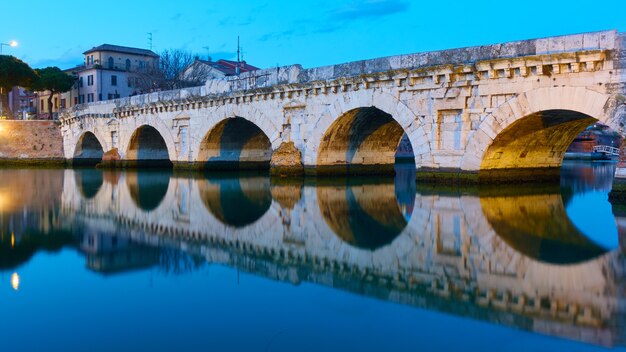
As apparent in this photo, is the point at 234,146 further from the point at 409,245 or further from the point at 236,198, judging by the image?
the point at 409,245

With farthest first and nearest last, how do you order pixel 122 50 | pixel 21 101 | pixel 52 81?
pixel 21 101, pixel 122 50, pixel 52 81

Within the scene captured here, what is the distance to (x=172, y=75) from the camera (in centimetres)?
5034

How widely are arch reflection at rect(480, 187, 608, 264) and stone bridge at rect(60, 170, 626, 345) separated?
0.02m

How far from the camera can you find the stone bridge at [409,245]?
5.43 metres

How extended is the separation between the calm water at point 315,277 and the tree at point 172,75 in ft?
116

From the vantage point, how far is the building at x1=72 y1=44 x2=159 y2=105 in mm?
53594

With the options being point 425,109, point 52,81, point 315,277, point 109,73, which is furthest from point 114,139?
point 315,277

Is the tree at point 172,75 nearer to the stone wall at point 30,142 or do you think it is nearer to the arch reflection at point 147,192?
the stone wall at point 30,142

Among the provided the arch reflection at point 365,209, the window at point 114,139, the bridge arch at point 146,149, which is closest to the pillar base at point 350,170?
the arch reflection at point 365,209

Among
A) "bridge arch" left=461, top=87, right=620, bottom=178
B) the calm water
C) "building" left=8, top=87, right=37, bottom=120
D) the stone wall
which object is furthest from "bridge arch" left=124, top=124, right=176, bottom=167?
"building" left=8, top=87, right=37, bottom=120

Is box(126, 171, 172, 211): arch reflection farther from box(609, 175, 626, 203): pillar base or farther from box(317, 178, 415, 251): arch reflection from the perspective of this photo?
box(609, 175, 626, 203): pillar base

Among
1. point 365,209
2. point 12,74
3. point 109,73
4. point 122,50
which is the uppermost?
point 122,50

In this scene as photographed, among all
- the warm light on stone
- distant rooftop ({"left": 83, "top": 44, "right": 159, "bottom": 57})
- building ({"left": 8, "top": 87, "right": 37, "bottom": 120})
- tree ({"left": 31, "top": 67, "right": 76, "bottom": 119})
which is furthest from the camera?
building ({"left": 8, "top": 87, "right": 37, "bottom": 120})

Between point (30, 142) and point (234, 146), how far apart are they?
16.6 meters
